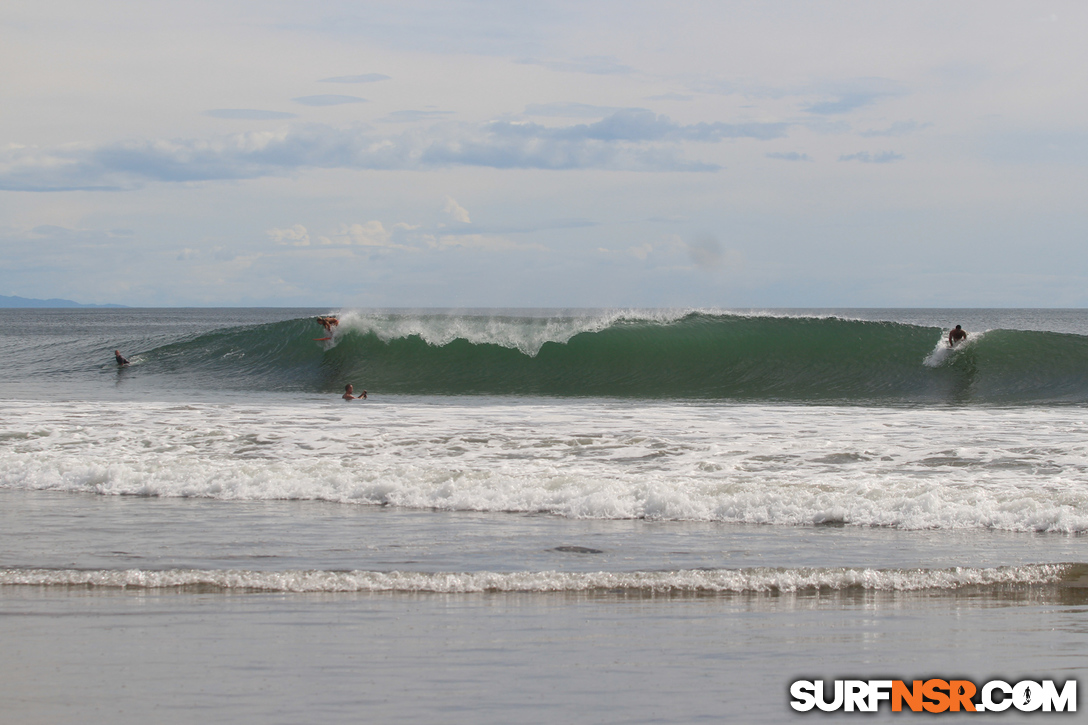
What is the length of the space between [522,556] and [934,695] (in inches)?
112

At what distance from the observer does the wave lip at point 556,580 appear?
5.22 meters

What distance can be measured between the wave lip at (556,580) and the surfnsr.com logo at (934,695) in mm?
1419

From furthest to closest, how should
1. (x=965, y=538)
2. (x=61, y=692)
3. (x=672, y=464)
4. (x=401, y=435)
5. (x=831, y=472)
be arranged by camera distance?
(x=401, y=435)
(x=672, y=464)
(x=831, y=472)
(x=965, y=538)
(x=61, y=692)

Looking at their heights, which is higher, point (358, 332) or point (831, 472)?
point (358, 332)

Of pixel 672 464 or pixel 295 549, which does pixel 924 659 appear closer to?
pixel 295 549

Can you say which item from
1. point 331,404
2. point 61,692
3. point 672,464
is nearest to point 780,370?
point 331,404

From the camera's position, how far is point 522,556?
5934 mm

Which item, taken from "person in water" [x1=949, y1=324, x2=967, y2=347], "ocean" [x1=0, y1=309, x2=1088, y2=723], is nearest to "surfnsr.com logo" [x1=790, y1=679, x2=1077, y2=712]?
"ocean" [x1=0, y1=309, x2=1088, y2=723]

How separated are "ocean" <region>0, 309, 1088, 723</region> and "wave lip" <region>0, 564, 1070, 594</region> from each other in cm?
2

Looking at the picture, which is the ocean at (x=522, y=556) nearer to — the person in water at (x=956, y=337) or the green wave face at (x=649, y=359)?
the green wave face at (x=649, y=359)

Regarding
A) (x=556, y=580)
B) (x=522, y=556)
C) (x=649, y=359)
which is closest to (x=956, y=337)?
(x=649, y=359)

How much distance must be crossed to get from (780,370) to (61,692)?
1745 cm

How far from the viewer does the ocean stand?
3787 millimetres

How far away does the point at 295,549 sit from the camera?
6.08 m
